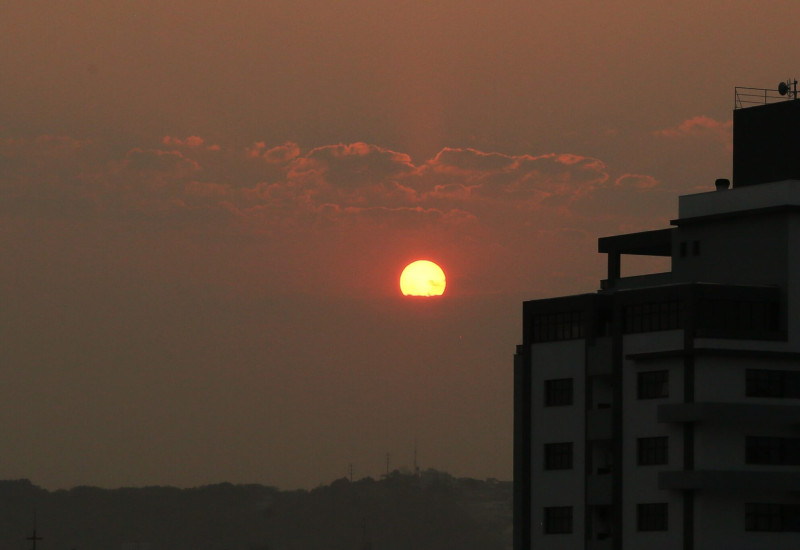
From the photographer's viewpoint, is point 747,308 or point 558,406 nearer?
point 747,308

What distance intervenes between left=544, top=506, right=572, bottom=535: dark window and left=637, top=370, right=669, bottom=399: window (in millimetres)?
10782

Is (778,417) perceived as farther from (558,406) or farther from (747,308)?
(558,406)

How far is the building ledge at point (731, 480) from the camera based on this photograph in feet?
401

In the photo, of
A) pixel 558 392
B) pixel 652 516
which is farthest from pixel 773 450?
pixel 558 392

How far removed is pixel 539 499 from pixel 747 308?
21.5 metres

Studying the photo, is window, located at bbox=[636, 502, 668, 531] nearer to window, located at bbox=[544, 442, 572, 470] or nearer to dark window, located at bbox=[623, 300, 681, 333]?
window, located at bbox=[544, 442, 572, 470]

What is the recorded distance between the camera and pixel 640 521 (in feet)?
417

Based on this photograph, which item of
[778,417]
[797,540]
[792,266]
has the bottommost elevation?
[797,540]

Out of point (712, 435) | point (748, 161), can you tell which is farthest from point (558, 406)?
point (748, 161)

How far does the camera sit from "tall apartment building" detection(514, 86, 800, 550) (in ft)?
406

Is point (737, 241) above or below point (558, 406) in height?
above

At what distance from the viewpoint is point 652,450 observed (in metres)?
127

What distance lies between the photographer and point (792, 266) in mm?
126688

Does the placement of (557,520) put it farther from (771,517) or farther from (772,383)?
(772,383)
